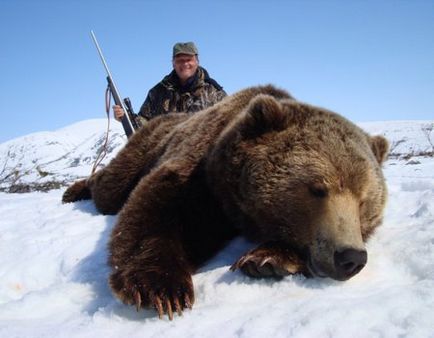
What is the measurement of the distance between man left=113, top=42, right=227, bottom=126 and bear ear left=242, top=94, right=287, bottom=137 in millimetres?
4470

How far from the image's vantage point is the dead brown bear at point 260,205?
6.91 ft

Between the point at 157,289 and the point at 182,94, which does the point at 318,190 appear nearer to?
the point at 157,289

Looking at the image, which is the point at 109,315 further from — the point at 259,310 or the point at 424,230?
the point at 424,230

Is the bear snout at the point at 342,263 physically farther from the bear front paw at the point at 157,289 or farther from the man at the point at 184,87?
the man at the point at 184,87

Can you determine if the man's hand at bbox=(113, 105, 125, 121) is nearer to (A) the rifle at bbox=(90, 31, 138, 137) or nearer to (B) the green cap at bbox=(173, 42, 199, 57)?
(A) the rifle at bbox=(90, 31, 138, 137)

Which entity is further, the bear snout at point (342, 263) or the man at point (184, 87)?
the man at point (184, 87)

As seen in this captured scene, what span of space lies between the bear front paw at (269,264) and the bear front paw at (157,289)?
1.03ft

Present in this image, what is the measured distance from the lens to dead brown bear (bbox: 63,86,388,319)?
2.11 m

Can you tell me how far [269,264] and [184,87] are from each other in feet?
18.5

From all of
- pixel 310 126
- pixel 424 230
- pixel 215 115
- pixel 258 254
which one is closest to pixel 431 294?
pixel 258 254

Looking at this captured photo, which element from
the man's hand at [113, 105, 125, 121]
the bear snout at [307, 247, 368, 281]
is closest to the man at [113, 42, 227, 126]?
the man's hand at [113, 105, 125, 121]

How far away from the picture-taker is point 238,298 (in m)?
1.96

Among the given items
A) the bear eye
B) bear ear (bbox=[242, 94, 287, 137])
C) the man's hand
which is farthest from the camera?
the man's hand

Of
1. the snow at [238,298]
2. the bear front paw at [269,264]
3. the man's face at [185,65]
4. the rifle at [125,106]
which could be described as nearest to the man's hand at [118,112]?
the rifle at [125,106]
